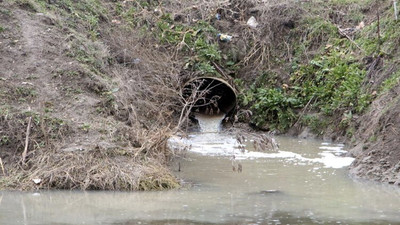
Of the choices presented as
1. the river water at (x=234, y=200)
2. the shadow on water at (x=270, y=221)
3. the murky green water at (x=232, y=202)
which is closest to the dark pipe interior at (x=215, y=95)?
the river water at (x=234, y=200)

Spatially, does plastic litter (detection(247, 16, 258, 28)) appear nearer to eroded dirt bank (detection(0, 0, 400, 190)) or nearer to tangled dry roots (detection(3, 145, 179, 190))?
eroded dirt bank (detection(0, 0, 400, 190))

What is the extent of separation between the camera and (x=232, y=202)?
1009 centimetres

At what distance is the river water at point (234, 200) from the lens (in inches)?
358

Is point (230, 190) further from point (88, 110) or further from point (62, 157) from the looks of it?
point (88, 110)

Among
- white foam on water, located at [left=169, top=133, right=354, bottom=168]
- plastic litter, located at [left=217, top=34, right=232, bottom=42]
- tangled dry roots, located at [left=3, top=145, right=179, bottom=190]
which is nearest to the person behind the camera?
tangled dry roots, located at [left=3, top=145, right=179, bottom=190]

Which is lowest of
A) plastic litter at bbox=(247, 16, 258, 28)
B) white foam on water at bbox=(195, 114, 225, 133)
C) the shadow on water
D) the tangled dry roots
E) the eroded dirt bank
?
white foam on water at bbox=(195, 114, 225, 133)

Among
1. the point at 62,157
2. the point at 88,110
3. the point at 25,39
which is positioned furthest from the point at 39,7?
the point at 62,157

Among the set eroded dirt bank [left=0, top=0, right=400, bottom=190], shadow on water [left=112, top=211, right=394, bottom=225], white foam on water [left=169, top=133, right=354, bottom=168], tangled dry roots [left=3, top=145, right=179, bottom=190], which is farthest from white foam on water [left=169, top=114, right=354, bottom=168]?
shadow on water [left=112, top=211, right=394, bottom=225]

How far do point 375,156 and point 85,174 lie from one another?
476 centimetres

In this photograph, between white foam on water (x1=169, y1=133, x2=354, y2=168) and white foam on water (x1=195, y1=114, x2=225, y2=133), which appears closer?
white foam on water (x1=169, y1=133, x2=354, y2=168)

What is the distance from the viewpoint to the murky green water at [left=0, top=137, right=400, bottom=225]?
29.8 feet

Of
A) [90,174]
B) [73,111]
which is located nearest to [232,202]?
[90,174]

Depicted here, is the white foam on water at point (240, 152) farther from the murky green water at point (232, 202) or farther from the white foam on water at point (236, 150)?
the murky green water at point (232, 202)

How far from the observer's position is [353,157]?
13539 mm
